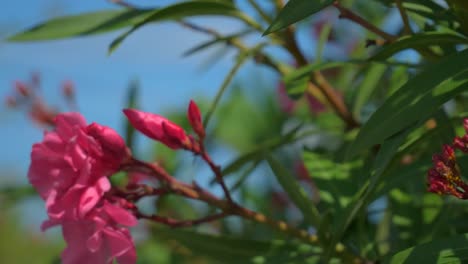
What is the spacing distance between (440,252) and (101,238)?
39cm

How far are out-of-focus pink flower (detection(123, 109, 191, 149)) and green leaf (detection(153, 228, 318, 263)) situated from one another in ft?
0.71

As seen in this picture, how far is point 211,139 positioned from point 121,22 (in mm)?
1440

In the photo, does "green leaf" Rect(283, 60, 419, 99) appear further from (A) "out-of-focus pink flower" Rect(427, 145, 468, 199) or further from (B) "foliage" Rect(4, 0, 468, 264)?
(A) "out-of-focus pink flower" Rect(427, 145, 468, 199)

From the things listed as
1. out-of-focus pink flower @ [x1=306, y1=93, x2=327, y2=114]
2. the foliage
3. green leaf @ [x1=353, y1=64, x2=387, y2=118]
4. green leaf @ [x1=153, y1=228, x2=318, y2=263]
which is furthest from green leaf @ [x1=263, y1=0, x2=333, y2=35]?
out-of-focus pink flower @ [x1=306, y1=93, x2=327, y2=114]

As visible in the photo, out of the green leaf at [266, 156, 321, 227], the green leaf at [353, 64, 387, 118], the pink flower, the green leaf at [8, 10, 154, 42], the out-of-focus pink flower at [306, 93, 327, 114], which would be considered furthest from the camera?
the out-of-focus pink flower at [306, 93, 327, 114]

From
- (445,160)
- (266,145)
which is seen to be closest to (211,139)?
(266,145)

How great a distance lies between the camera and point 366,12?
1.77 metres

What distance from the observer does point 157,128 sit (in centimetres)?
89

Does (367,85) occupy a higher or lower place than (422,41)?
higher

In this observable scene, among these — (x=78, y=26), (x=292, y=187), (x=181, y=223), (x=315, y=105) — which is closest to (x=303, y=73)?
(x=292, y=187)

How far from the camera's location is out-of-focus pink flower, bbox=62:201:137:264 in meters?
0.87

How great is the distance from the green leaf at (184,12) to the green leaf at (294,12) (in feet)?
0.82

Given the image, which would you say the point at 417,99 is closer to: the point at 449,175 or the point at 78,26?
the point at 449,175

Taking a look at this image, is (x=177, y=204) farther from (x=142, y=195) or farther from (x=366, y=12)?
(x=142, y=195)
